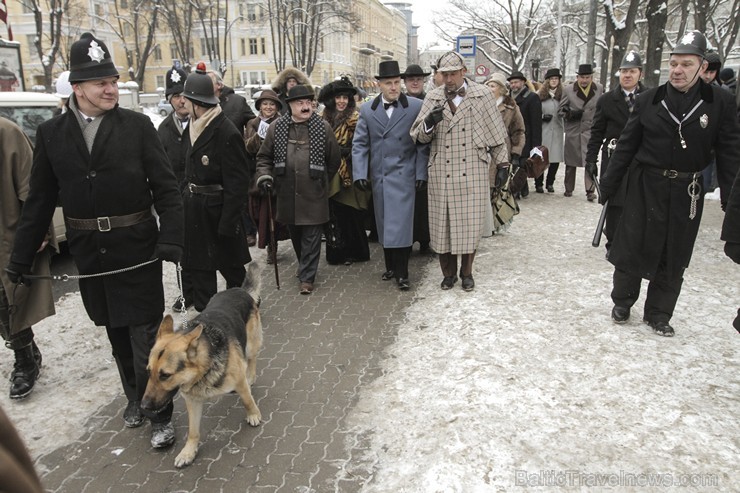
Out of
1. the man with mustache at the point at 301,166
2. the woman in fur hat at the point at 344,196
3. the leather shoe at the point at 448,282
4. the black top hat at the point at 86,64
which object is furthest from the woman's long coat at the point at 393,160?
the black top hat at the point at 86,64

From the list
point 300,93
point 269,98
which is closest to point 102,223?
point 300,93

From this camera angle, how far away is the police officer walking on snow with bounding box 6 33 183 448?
3439 mm

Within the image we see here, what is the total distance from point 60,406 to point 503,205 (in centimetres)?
615

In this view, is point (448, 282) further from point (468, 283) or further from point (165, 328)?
point (165, 328)

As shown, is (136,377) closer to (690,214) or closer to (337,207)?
(337,207)

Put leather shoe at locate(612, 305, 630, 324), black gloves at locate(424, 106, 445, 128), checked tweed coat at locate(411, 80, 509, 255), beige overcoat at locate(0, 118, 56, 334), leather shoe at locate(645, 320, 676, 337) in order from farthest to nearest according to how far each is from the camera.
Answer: checked tweed coat at locate(411, 80, 509, 255), black gloves at locate(424, 106, 445, 128), leather shoe at locate(612, 305, 630, 324), leather shoe at locate(645, 320, 676, 337), beige overcoat at locate(0, 118, 56, 334)

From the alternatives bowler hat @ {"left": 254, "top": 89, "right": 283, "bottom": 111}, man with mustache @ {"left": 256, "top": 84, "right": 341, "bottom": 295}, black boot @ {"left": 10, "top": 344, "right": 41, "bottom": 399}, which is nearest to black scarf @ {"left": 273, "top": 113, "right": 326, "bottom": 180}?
man with mustache @ {"left": 256, "top": 84, "right": 341, "bottom": 295}

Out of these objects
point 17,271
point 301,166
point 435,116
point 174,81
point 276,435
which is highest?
point 174,81

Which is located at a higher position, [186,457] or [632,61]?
[632,61]

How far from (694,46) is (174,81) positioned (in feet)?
17.6

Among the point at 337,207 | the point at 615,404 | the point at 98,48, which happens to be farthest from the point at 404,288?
the point at 98,48

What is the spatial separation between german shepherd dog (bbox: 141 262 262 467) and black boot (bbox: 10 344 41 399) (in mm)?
1715

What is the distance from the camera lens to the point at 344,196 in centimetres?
714

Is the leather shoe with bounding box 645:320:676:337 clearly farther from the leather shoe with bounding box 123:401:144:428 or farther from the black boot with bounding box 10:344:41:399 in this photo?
the black boot with bounding box 10:344:41:399
